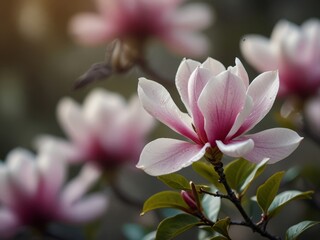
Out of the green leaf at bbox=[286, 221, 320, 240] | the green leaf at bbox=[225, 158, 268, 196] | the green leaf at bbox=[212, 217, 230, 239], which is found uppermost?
the green leaf at bbox=[225, 158, 268, 196]

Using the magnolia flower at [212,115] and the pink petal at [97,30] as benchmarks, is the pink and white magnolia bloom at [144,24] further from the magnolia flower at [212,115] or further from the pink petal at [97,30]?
the magnolia flower at [212,115]

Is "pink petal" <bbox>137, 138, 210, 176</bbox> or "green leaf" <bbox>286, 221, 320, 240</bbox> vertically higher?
"pink petal" <bbox>137, 138, 210, 176</bbox>

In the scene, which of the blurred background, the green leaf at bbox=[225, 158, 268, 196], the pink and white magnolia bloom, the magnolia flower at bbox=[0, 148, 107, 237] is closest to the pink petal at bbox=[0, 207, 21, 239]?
the magnolia flower at bbox=[0, 148, 107, 237]

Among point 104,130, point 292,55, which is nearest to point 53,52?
point 104,130

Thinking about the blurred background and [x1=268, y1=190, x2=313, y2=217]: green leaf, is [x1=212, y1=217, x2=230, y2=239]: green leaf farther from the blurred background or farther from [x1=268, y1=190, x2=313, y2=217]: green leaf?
the blurred background

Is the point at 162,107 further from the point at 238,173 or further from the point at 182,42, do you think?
the point at 182,42

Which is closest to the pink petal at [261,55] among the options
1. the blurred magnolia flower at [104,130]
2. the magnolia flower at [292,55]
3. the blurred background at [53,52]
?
the magnolia flower at [292,55]

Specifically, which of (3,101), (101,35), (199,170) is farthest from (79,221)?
(3,101)
